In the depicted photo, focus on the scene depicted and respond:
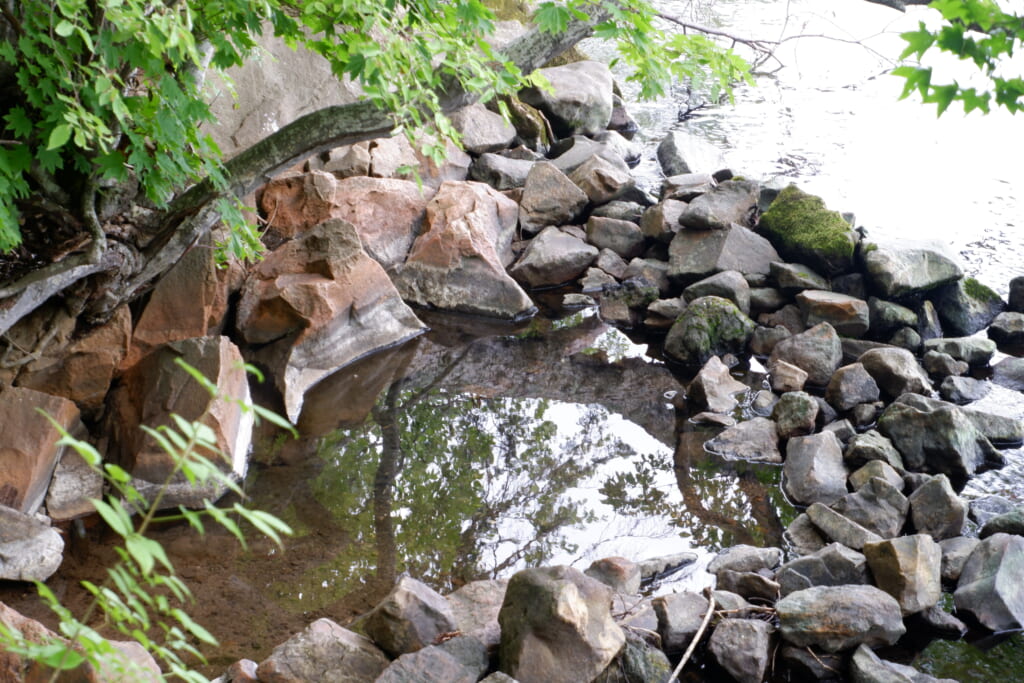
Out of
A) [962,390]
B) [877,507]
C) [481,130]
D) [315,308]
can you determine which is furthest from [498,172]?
[877,507]

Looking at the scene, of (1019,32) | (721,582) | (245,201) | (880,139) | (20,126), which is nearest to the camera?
(1019,32)

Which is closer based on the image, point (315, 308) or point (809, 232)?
point (315, 308)

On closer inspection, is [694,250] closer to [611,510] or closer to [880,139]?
[611,510]

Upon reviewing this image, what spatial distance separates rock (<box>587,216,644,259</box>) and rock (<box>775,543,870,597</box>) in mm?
A: 4791

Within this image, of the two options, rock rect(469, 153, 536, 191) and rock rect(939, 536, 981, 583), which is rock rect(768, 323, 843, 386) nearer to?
rock rect(939, 536, 981, 583)

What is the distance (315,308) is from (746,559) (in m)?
3.59

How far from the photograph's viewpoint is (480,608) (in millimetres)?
4152

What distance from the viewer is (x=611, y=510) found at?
5.35m

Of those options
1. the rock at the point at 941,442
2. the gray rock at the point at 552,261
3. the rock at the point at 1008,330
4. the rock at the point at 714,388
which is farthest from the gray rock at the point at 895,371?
the gray rock at the point at 552,261

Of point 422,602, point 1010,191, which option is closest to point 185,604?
point 422,602

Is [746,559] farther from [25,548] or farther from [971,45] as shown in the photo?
[25,548]

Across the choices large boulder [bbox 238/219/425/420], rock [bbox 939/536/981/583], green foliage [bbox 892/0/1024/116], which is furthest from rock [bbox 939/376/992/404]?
green foliage [bbox 892/0/1024/116]

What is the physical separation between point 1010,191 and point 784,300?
4.99m

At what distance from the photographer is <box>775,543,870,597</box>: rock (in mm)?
4395
